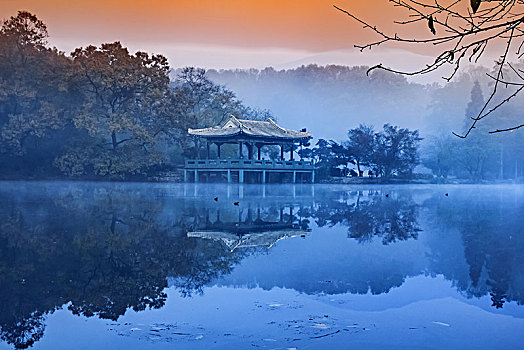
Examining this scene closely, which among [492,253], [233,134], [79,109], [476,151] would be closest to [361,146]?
[233,134]

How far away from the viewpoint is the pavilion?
31.4m

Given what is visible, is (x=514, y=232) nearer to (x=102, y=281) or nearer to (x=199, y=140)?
(x=102, y=281)

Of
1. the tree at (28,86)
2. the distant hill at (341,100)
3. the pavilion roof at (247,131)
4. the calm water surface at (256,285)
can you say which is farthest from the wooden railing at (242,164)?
the distant hill at (341,100)

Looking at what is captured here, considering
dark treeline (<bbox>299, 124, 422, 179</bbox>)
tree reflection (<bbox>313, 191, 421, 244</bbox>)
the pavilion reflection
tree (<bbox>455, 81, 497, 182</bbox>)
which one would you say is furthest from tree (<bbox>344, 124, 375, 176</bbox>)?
the pavilion reflection

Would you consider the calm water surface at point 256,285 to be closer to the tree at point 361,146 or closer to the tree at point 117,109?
the tree at point 117,109

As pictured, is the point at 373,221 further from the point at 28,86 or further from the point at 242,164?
the point at 28,86

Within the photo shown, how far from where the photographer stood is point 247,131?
103 ft

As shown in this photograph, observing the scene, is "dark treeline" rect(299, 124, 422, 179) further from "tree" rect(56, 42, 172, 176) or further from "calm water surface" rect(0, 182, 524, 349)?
"calm water surface" rect(0, 182, 524, 349)

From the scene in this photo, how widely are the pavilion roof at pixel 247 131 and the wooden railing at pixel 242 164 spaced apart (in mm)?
1485

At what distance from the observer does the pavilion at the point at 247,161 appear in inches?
1236

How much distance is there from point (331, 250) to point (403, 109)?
8506 centimetres

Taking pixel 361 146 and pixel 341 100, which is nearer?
pixel 361 146

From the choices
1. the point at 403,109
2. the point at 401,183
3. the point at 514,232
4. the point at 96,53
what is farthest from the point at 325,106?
the point at 514,232

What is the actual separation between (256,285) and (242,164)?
25832 mm
